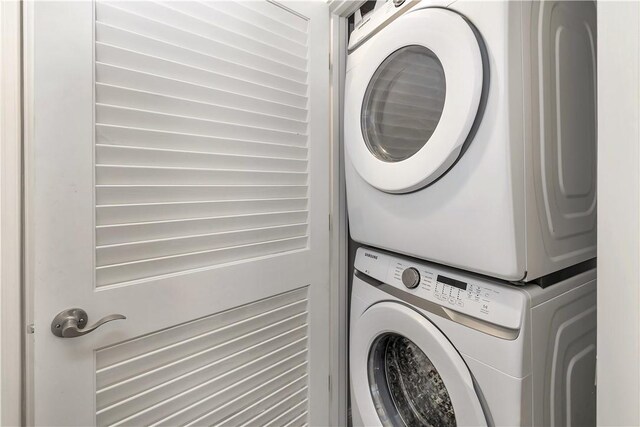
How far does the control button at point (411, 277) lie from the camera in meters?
0.89

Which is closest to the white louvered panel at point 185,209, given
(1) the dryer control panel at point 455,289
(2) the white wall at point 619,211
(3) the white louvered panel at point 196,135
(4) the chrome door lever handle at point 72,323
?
(3) the white louvered panel at point 196,135

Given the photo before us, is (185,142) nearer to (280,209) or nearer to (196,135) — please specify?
(196,135)

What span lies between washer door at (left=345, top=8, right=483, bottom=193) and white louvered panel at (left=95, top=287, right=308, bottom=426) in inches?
26.4

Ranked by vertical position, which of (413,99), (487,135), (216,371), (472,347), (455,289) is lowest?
(216,371)

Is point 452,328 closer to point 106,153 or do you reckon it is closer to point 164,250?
point 164,250

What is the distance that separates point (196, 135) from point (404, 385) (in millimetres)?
1185

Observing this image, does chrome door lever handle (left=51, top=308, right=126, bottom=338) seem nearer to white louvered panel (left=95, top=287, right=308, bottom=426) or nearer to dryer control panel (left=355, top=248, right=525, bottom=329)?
white louvered panel (left=95, top=287, right=308, bottom=426)

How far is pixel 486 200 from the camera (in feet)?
2.25

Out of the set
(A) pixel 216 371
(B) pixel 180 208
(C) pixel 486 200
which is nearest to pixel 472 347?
(C) pixel 486 200

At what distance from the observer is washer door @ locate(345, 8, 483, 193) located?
70cm

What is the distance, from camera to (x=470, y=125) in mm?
691

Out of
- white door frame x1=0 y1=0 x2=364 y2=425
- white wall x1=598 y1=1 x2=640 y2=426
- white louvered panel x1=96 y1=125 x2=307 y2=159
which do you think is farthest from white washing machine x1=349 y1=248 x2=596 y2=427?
white door frame x1=0 y1=0 x2=364 y2=425

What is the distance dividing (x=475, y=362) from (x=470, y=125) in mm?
607

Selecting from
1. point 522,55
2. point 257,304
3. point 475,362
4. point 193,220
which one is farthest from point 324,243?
point 522,55
